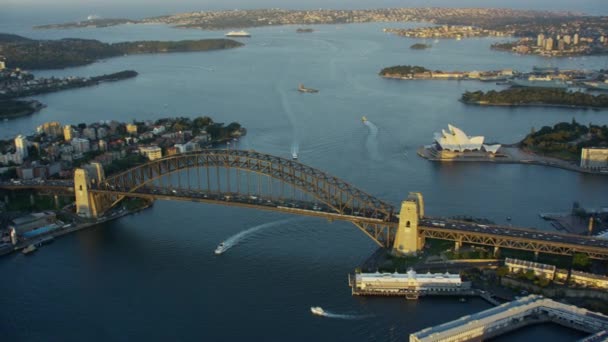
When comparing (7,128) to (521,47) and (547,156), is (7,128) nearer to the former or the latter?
(547,156)

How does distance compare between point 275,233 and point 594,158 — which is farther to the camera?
point 594,158

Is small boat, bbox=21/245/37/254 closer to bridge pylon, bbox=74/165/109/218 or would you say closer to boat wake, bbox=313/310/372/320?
bridge pylon, bbox=74/165/109/218

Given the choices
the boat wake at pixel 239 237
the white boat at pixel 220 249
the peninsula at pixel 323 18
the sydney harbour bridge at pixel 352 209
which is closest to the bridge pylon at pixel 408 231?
the sydney harbour bridge at pixel 352 209

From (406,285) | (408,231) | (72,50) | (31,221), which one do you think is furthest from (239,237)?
(72,50)

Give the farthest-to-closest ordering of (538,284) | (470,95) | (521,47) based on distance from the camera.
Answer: (521,47)
(470,95)
(538,284)

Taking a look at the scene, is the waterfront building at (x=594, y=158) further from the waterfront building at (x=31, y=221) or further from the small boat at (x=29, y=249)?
the small boat at (x=29, y=249)

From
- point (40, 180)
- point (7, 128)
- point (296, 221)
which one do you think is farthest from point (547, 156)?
point (7, 128)

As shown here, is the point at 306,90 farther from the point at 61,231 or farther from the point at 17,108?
the point at 61,231
